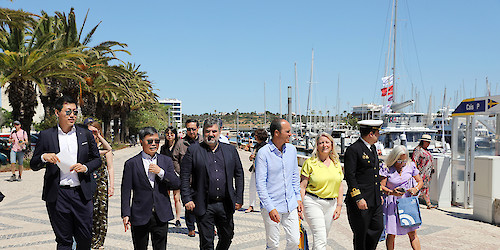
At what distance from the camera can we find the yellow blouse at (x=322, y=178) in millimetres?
5008

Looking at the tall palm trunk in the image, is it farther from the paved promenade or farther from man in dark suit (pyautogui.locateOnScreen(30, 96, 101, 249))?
man in dark suit (pyautogui.locateOnScreen(30, 96, 101, 249))

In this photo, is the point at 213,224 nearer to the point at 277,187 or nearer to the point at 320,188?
the point at 277,187

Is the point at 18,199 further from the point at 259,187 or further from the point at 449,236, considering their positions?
the point at 449,236

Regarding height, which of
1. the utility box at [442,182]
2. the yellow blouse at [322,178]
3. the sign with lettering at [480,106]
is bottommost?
the utility box at [442,182]

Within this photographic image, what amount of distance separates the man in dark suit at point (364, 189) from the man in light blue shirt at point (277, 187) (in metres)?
0.70

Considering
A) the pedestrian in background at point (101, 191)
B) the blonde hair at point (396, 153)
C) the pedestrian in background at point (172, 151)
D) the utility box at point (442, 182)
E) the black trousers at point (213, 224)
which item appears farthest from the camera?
the utility box at point (442, 182)

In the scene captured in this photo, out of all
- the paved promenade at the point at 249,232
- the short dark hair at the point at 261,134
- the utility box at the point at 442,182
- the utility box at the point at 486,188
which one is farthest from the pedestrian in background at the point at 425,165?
the short dark hair at the point at 261,134

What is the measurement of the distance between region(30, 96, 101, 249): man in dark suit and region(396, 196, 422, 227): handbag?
376cm

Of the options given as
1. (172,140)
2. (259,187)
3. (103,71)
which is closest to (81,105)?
(103,71)

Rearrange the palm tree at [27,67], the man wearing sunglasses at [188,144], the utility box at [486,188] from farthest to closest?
1. the palm tree at [27,67]
2. the utility box at [486,188]
3. the man wearing sunglasses at [188,144]

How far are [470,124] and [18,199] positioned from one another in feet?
38.0

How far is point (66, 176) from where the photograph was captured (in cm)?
426

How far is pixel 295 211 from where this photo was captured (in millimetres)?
4746

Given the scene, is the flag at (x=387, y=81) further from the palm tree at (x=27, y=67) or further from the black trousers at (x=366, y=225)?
the black trousers at (x=366, y=225)
